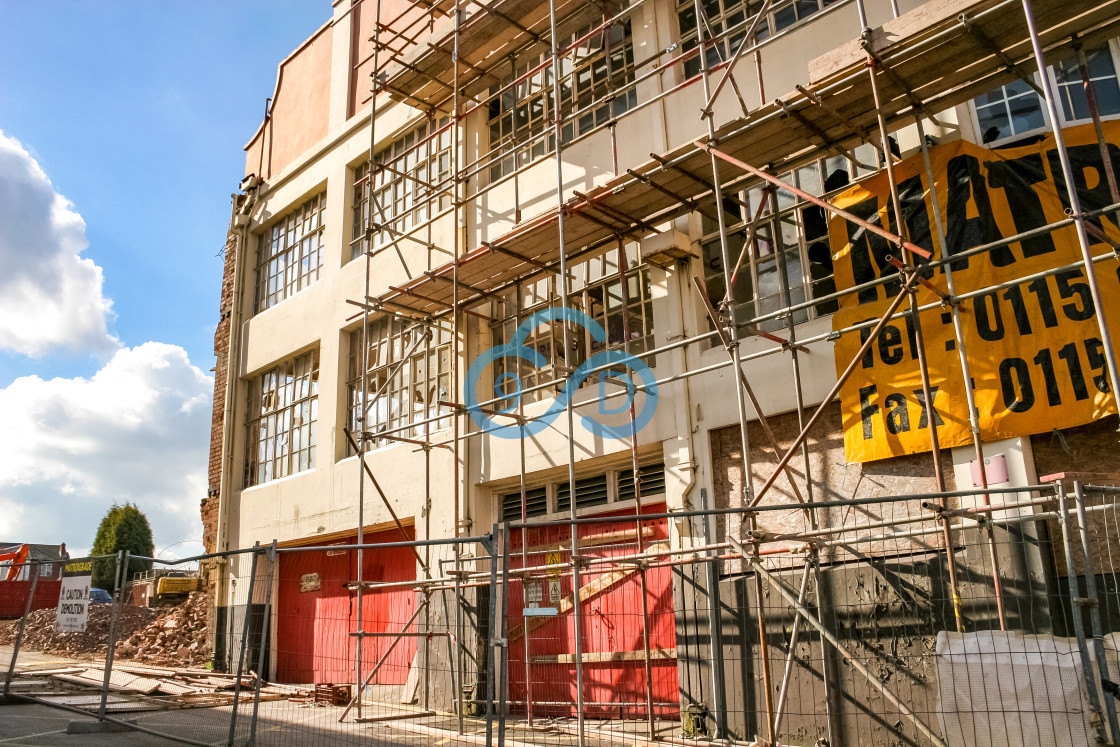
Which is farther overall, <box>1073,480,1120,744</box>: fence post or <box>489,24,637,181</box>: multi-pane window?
<box>489,24,637,181</box>: multi-pane window

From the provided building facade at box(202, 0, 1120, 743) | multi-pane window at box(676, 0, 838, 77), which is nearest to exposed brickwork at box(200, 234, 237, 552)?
building facade at box(202, 0, 1120, 743)

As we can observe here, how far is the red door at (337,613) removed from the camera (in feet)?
42.5

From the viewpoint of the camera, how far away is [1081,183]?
775cm

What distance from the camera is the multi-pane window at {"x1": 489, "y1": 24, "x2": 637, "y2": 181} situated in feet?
39.7

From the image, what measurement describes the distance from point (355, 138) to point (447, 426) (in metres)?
6.78

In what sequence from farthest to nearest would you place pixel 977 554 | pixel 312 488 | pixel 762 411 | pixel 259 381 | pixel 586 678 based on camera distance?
pixel 259 381 → pixel 312 488 → pixel 586 678 → pixel 762 411 → pixel 977 554

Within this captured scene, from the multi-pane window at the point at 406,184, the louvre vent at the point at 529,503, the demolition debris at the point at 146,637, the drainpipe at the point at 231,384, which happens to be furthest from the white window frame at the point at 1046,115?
the demolition debris at the point at 146,637

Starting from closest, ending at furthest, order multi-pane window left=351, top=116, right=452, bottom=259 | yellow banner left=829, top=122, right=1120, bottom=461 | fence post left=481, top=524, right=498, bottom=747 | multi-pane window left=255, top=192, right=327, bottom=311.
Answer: fence post left=481, top=524, right=498, bottom=747 → yellow banner left=829, top=122, right=1120, bottom=461 → multi-pane window left=351, top=116, right=452, bottom=259 → multi-pane window left=255, top=192, right=327, bottom=311

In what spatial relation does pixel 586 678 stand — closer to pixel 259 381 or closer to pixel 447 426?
pixel 447 426

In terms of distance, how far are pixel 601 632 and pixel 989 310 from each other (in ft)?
18.2

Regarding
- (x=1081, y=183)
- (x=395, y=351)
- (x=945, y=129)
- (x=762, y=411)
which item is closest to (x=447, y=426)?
(x=395, y=351)

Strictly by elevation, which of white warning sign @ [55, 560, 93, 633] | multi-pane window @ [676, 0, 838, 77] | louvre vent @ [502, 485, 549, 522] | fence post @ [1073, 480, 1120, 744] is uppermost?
multi-pane window @ [676, 0, 838, 77]

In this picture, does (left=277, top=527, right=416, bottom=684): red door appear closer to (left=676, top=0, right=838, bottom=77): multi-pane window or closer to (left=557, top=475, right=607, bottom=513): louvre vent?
(left=557, top=475, right=607, bottom=513): louvre vent

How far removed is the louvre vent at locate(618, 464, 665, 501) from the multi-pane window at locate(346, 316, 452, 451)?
324cm
